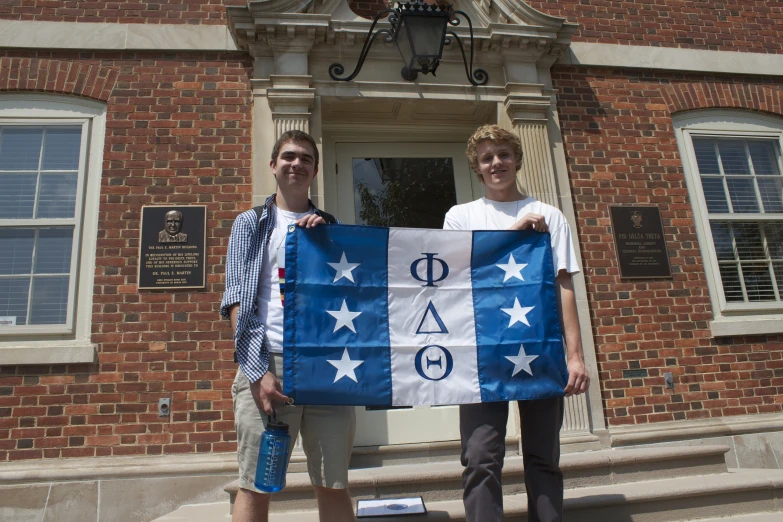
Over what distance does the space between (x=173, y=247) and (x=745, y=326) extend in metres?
4.86

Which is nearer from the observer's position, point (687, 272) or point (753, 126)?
point (687, 272)

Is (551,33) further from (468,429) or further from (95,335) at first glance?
(95,335)

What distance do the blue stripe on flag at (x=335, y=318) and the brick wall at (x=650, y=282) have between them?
9.13ft

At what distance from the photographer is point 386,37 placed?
461 cm

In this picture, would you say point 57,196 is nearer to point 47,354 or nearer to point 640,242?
point 47,354

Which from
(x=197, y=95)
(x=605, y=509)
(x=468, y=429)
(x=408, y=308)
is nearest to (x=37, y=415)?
(x=197, y=95)

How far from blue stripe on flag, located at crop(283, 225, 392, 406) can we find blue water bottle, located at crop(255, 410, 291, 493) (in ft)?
0.64

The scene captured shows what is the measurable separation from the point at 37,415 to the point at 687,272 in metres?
5.32

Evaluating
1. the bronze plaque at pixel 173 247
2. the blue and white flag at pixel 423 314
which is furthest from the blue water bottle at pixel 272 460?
the bronze plaque at pixel 173 247

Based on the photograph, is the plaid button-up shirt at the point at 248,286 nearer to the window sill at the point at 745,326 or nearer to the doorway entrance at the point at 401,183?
the doorway entrance at the point at 401,183

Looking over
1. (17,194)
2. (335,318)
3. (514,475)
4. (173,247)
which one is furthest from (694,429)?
(17,194)

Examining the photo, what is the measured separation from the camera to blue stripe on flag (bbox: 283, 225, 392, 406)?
2.17m

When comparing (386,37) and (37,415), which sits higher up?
(386,37)

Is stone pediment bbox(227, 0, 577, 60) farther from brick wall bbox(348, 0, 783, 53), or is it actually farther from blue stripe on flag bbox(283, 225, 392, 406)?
blue stripe on flag bbox(283, 225, 392, 406)
